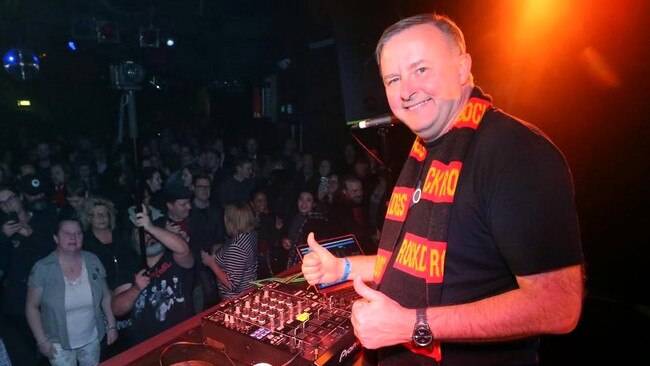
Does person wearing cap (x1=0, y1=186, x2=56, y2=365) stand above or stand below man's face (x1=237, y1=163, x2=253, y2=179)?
below

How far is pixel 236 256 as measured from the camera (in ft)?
12.0

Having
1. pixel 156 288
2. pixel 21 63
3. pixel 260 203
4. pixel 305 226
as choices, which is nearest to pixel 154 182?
pixel 260 203

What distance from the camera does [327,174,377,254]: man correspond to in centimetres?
465

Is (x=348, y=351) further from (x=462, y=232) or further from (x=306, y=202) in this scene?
(x=306, y=202)

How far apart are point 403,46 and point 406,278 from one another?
0.73 m

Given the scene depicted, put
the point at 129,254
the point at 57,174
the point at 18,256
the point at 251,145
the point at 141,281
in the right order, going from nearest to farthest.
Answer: the point at 141,281
the point at 129,254
the point at 18,256
the point at 57,174
the point at 251,145

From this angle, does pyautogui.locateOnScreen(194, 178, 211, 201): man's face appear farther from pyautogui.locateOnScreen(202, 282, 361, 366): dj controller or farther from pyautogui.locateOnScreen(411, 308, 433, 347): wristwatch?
pyautogui.locateOnScreen(411, 308, 433, 347): wristwatch

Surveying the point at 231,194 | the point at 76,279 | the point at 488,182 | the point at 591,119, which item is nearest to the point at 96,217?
the point at 76,279

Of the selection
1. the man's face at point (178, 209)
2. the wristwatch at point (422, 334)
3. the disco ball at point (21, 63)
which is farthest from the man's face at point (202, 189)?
the disco ball at point (21, 63)

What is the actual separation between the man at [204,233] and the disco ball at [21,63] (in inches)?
277

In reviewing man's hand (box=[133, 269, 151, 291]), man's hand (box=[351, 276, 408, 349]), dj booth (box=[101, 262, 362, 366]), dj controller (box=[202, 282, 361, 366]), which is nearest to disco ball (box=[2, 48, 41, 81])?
man's hand (box=[133, 269, 151, 291])

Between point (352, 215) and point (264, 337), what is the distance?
11.2ft

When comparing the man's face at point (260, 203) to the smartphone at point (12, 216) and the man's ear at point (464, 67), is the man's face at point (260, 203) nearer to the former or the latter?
the smartphone at point (12, 216)

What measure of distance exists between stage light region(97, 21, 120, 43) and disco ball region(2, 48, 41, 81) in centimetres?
573
